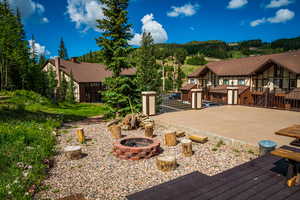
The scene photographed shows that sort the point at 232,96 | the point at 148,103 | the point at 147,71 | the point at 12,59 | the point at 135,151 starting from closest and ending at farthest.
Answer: the point at 135,151
the point at 148,103
the point at 232,96
the point at 147,71
the point at 12,59

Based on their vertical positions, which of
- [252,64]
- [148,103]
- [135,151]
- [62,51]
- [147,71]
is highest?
[62,51]

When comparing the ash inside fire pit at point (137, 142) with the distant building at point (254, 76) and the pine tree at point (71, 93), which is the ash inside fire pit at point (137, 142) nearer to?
the distant building at point (254, 76)

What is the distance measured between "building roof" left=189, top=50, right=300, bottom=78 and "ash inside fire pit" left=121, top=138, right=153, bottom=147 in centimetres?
2308

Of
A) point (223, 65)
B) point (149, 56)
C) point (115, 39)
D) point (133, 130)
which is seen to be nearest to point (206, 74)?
point (223, 65)

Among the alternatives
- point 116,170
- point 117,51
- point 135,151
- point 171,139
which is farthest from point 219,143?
point 117,51

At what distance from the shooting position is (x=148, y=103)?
12914 millimetres

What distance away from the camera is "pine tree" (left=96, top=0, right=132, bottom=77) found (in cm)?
1372

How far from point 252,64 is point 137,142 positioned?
A: 2911 cm

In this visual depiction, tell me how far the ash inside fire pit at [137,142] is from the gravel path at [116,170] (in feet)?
2.37

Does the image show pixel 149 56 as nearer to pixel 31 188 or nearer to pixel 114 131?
pixel 114 131

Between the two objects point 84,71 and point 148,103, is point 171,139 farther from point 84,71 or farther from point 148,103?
point 84,71

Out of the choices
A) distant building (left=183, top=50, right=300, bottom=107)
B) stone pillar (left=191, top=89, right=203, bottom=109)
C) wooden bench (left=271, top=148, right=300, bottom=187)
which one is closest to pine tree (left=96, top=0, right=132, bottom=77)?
stone pillar (left=191, top=89, right=203, bottom=109)

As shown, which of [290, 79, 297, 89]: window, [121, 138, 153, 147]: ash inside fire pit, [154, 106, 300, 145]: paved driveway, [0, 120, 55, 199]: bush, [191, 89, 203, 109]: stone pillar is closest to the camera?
[0, 120, 55, 199]: bush

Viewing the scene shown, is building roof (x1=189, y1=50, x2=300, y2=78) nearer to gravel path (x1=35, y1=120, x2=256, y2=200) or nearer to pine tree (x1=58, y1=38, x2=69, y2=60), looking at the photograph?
gravel path (x1=35, y1=120, x2=256, y2=200)
